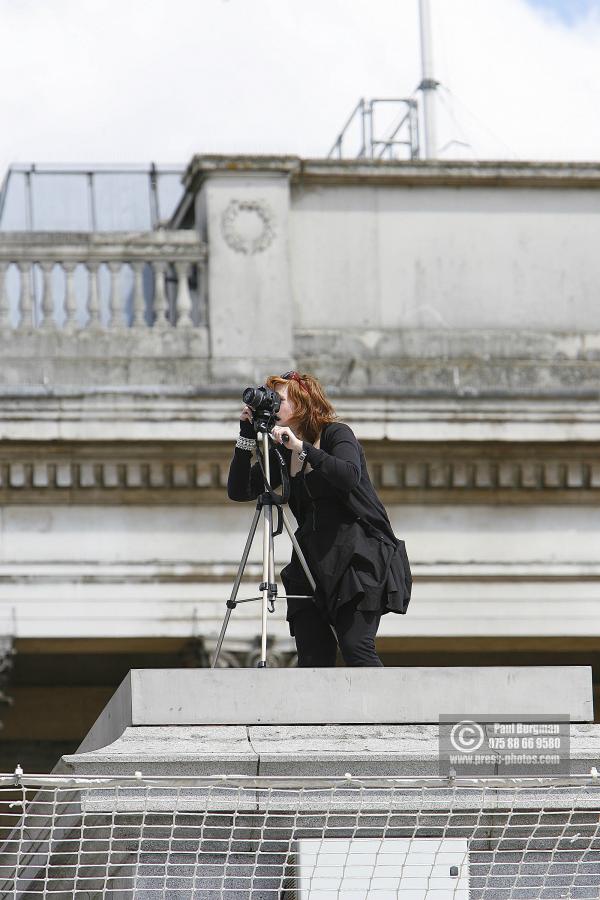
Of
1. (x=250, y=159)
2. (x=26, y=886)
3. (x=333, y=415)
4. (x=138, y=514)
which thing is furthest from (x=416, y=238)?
(x=26, y=886)


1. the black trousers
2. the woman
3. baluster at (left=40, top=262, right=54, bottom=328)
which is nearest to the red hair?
the woman

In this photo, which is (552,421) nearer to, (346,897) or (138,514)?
(138,514)

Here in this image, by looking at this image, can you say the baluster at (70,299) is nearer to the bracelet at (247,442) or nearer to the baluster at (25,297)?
the baluster at (25,297)

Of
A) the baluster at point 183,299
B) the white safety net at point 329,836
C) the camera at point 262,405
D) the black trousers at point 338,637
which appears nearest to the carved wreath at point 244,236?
the baluster at point 183,299

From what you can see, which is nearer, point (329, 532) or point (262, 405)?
point (262, 405)

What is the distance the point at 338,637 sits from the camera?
→ 1003 centimetres

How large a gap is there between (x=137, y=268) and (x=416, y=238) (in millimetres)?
2456

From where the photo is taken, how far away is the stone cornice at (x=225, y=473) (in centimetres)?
1919

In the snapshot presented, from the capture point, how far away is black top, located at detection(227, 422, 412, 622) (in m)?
9.97

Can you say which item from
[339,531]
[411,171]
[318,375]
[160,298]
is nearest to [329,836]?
[339,531]

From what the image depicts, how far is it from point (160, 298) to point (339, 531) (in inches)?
392

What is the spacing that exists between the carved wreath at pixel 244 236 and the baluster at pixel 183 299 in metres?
0.43

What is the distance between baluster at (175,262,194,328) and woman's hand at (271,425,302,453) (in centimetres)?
974

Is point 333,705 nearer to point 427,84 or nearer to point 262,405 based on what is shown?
point 262,405
